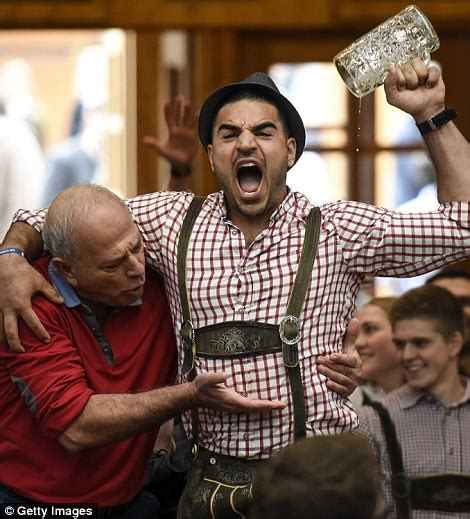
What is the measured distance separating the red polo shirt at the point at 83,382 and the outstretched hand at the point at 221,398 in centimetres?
27

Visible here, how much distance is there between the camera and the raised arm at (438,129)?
2883 mm

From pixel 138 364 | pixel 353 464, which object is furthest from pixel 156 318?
pixel 353 464

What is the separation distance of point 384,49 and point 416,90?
10.7 inches

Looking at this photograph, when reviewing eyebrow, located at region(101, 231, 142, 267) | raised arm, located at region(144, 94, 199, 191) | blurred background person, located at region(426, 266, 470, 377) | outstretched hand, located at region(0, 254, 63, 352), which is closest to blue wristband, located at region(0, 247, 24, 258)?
outstretched hand, located at region(0, 254, 63, 352)

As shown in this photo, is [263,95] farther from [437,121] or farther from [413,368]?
[413,368]

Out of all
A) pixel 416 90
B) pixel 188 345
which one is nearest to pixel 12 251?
pixel 188 345

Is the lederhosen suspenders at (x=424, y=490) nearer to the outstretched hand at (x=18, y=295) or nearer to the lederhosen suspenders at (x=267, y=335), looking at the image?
the lederhosen suspenders at (x=267, y=335)

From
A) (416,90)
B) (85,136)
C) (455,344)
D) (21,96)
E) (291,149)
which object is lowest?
(455,344)

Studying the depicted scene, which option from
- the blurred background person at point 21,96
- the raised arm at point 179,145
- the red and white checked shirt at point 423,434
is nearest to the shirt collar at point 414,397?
the red and white checked shirt at point 423,434

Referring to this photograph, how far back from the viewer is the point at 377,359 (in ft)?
14.0

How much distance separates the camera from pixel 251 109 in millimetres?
2969

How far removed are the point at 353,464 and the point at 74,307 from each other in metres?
1.08

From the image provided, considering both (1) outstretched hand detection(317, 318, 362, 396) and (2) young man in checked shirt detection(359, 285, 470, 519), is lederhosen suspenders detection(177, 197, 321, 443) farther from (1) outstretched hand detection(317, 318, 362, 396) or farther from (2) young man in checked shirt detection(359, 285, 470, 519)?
(2) young man in checked shirt detection(359, 285, 470, 519)

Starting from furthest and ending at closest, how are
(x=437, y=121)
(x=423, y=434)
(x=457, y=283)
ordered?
1. (x=457, y=283)
2. (x=423, y=434)
3. (x=437, y=121)
